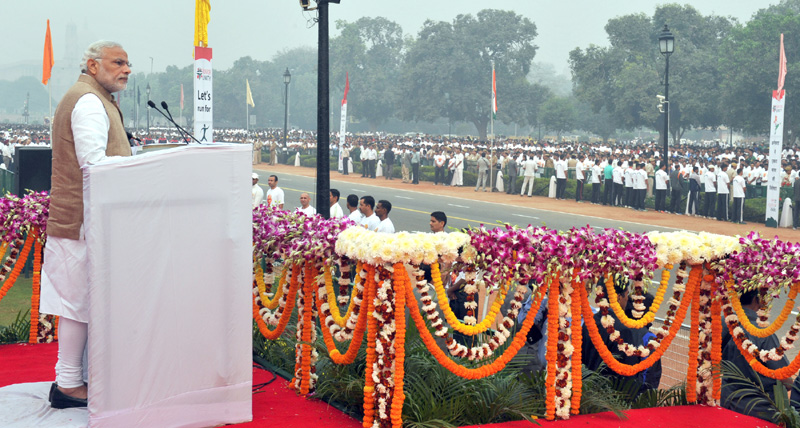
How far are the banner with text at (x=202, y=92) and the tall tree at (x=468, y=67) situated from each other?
72.5 m

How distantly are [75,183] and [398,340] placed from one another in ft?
6.29

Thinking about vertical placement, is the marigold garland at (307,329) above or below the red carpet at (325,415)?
above

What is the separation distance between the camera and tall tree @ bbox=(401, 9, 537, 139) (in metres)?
82.4

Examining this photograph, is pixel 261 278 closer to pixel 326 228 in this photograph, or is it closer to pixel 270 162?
pixel 326 228

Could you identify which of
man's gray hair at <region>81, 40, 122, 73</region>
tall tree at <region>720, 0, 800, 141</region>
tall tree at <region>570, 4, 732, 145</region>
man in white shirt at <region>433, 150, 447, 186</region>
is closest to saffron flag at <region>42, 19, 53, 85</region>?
man's gray hair at <region>81, 40, 122, 73</region>

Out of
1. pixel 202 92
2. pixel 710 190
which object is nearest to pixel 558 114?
pixel 710 190

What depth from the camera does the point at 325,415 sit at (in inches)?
190

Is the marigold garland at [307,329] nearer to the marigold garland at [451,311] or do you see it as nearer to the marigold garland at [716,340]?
the marigold garland at [451,311]

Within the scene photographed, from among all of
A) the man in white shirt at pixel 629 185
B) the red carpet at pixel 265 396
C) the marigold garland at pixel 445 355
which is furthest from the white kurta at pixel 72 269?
the man in white shirt at pixel 629 185

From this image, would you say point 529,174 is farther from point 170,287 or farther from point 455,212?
point 170,287

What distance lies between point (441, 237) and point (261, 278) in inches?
70.3

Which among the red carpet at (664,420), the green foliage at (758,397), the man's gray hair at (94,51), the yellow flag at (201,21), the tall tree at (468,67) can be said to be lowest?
the red carpet at (664,420)

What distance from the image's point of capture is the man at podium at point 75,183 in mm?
4129

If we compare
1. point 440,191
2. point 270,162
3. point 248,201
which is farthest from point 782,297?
point 270,162
